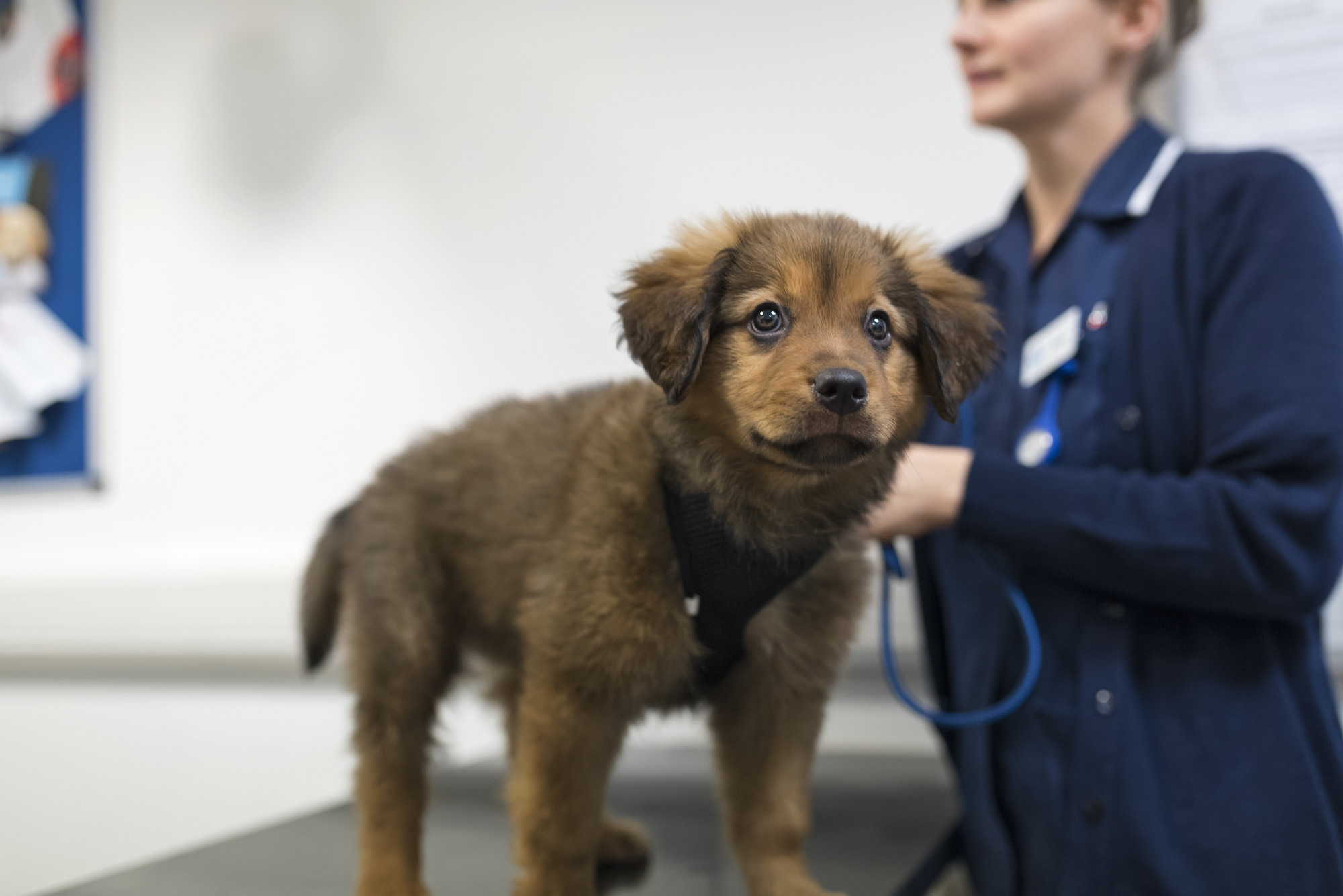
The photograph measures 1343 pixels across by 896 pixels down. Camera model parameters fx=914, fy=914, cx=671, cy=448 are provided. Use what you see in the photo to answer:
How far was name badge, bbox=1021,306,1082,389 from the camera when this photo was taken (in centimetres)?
191

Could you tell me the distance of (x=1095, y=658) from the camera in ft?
5.94

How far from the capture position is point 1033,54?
197 centimetres

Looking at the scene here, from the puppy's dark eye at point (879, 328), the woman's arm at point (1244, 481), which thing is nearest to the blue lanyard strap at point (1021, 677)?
the woman's arm at point (1244, 481)

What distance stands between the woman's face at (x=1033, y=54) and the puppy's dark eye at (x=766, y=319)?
3.24 feet

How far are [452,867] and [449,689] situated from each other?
1.11ft

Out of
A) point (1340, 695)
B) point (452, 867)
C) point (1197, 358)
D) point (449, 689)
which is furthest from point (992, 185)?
point (452, 867)

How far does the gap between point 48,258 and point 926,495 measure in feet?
12.3

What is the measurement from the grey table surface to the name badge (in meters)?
1.03

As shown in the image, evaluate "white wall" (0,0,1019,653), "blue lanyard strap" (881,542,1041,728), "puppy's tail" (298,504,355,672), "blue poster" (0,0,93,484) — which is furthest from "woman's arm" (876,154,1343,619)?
"blue poster" (0,0,93,484)

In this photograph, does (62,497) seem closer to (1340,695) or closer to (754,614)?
A: (754,614)

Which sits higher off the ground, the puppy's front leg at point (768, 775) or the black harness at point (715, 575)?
the black harness at point (715, 575)

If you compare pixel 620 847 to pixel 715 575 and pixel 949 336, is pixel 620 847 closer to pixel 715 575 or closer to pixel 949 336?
pixel 715 575

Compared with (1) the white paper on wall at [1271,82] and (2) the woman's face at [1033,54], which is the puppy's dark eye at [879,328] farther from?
(1) the white paper on wall at [1271,82]

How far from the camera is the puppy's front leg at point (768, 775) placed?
1521 millimetres
